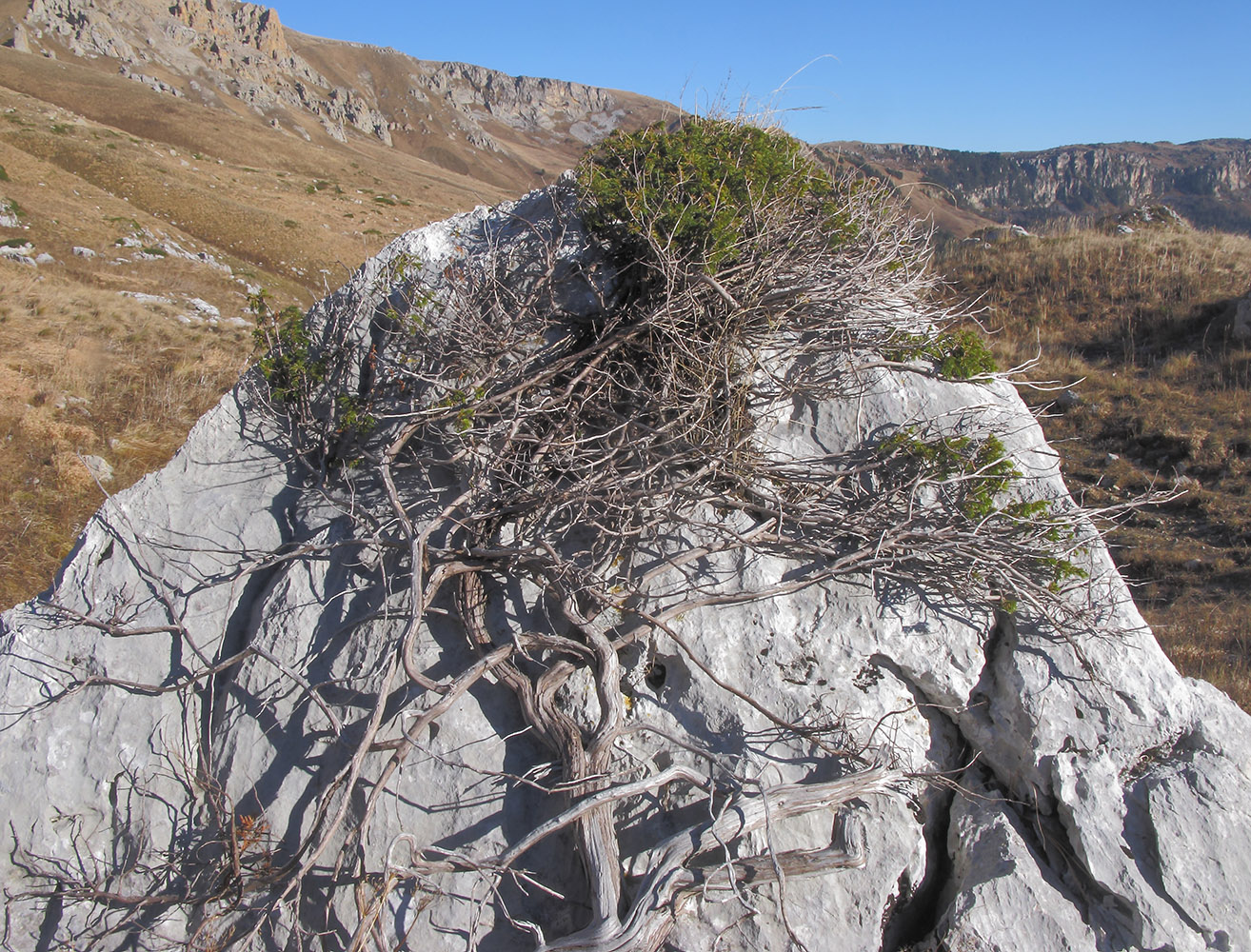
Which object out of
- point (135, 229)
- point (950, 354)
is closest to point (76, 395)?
point (950, 354)

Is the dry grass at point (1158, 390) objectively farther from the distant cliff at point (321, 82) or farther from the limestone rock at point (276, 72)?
the limestone rock at point (276, 72)

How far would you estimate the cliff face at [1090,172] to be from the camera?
7938 cm

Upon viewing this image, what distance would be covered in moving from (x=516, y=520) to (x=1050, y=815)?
10.3 ft

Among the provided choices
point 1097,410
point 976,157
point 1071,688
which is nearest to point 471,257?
point 1071,688

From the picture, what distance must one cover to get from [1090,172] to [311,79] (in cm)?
11397

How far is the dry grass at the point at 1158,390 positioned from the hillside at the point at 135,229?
774cm

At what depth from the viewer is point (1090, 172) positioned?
3565 inches

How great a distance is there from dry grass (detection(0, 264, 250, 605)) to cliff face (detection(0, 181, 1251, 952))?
5.45m

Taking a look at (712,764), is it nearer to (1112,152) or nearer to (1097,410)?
(1097,410)

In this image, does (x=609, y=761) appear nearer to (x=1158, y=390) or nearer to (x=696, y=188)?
(x=696, y=188)

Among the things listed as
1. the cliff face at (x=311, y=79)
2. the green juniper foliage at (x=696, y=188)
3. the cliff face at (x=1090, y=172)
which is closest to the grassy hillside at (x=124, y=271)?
the green juniper foliage at (x=696, y=188)

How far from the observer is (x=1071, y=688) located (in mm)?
3705

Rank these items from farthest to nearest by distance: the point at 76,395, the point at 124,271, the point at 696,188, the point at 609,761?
the point at 124,271 < the point at 76,395 < the point at 696,188 < the point at 609,761

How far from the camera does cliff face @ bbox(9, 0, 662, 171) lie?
254 ft
